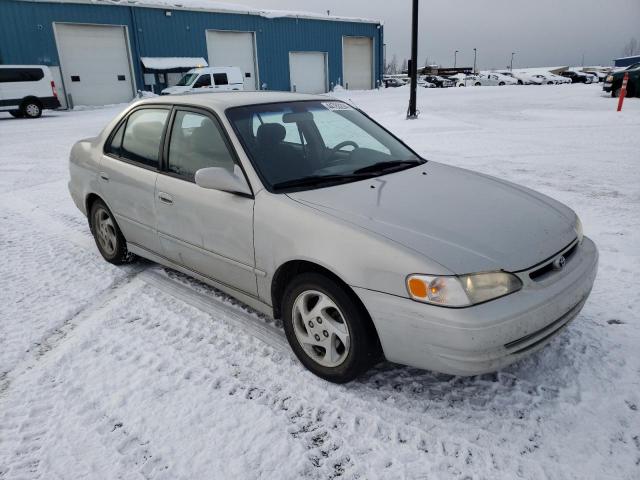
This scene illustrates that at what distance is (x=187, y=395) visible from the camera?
8.32ft

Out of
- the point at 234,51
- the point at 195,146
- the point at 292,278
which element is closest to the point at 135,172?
the point at 195,146

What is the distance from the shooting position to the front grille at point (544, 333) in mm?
2189

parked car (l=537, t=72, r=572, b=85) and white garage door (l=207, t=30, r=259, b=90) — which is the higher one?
white garage door (l=207, t=30, r=259, b=90)

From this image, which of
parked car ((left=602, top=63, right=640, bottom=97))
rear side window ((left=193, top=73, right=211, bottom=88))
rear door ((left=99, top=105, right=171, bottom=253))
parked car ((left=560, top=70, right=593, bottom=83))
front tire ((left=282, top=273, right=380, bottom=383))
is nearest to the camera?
front tire ((left=282, top=273, right=380, bottom=383))

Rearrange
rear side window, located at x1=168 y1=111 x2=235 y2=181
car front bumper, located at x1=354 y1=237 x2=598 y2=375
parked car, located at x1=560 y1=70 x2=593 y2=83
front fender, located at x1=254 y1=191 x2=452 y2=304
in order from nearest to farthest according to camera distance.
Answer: car front bumper, located at x1=354 y1=237 x2=598 y2=375
front fender, located at x1=254 y1=191 x2=452 y2=304
rear side window, located at x1=168 y1=111 x2=235 y2=181
parked car, located at x1=560 y1=70 x2=593 y2=83

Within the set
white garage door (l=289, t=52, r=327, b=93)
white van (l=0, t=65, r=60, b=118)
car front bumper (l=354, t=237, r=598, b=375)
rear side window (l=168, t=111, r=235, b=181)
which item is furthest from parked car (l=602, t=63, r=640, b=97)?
white van (l=0, t=65, r=60, b=118)

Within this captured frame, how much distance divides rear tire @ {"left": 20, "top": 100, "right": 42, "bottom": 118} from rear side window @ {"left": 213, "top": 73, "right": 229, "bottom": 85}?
300 inches

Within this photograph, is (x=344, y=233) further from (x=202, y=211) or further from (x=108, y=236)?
(x=108, y=236)

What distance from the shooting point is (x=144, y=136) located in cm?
376

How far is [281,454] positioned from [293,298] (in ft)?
2.67

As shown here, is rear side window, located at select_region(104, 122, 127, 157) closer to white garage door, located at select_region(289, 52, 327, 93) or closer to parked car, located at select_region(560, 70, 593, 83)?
white garage door, located at select_region(289, 52, 327, 93)

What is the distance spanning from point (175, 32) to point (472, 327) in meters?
30.3

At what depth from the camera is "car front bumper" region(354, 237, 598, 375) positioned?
2.08 meters

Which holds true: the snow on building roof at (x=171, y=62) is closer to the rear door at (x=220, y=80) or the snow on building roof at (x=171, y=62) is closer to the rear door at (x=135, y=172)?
the rear door at (x=220, y=80)
